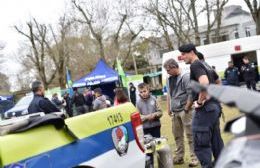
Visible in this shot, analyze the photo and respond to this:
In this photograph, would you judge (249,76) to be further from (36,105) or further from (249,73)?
(36,105)

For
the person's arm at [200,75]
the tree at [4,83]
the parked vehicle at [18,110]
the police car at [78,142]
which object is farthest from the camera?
the tree at [4,83]

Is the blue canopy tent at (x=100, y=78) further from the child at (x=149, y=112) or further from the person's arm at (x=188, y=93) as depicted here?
the person's arm at (x=188, y=93)

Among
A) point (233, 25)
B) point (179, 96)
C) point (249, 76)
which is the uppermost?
point (233, 25)

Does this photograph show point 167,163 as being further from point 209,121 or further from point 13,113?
point 13,113

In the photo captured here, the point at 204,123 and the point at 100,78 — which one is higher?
the point at 204,123

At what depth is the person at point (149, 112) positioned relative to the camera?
28.0 feet

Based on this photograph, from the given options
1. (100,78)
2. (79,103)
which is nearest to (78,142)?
(79,103)

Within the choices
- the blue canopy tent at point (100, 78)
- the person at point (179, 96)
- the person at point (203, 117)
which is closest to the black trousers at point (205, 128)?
the person at point (203, 117)

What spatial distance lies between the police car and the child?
8.68 feet

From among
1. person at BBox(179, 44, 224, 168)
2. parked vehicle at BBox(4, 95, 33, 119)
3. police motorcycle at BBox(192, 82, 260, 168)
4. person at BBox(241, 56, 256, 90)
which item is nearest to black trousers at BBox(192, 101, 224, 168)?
person at BBox(179, 44, 224, 168)

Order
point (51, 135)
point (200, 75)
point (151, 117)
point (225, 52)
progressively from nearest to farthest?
point (51, 135) < point (200, 75) < point (151, 117) < point (225, 52)

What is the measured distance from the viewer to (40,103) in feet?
27.1

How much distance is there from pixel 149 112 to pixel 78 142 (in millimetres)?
3781

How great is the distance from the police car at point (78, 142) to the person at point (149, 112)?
104 inches
